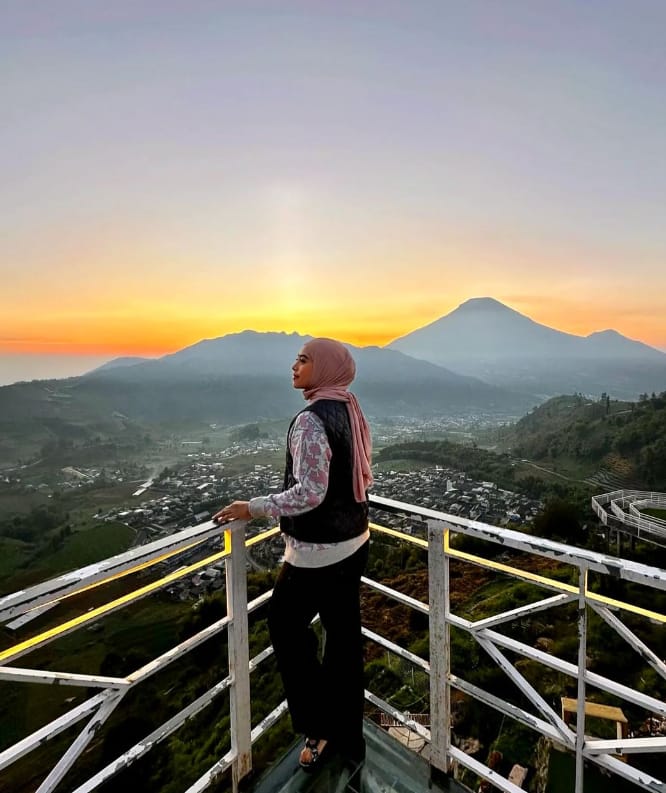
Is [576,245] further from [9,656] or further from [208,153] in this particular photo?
[9,656]

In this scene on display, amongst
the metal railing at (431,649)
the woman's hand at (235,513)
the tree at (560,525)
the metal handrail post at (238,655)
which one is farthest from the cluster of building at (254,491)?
the woman's hand at (235,513)

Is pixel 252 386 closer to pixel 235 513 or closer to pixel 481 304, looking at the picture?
pixel 235 513

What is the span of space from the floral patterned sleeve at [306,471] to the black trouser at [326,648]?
10.7 inches

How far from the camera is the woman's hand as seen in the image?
4.55 ft

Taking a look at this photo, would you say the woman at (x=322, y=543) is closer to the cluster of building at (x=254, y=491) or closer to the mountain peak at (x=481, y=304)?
the cluster of building at (x=254, y=491)

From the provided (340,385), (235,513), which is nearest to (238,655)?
(235,513)

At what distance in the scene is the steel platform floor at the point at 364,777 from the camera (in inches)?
60.2

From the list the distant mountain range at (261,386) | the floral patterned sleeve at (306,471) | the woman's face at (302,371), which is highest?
the woman's face at (302,371)

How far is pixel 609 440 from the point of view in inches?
1137

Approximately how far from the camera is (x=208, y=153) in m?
6.77

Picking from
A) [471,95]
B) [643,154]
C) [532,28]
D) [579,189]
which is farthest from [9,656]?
[579,189]

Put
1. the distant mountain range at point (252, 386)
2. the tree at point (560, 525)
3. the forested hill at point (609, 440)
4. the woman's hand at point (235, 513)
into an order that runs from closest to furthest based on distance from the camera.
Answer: the woman's hand at point (235, 513), the tree at point (560, 525), the forested hill at point (609, 440), the distant mountain range at point (252, 386)

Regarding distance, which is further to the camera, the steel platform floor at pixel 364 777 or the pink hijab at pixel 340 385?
the steel platform floor at pixel 364 777

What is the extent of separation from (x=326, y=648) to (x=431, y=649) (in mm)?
402
